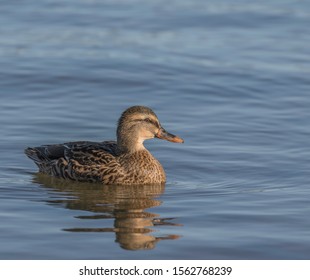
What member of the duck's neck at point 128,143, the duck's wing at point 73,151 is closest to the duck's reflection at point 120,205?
the duck's wing at point 73,151

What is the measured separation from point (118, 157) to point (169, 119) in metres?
2.76

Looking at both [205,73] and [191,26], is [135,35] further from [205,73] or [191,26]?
[205,73]

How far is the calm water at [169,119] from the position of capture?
40.3 feet

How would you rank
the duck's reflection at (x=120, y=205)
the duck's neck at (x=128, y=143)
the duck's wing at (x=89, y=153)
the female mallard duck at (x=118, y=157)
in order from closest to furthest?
the duck's reflection at (x=120, y=205) → the female mallard duck at (x=118, y=157) → the duck's wing at (x=89, y=153) → the duck's neck at (x=128, y=143)

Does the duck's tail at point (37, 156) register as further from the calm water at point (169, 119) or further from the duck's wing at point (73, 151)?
the calm water at point (169, 119)

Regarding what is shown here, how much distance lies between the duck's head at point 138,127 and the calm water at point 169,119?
0.60 metres

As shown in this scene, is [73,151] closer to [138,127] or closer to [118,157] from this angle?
[118,157]

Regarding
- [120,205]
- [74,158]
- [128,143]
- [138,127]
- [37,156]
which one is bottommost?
[120,205]

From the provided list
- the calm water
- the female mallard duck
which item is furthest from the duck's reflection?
the female mallard duck

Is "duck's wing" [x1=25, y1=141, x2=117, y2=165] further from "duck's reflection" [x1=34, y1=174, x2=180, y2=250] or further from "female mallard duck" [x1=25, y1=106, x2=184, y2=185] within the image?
"duck's reflection" [x1=34, y1=174, x2=180, y2=250]

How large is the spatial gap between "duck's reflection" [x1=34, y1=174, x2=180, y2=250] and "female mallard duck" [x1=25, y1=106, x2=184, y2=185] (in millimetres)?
132

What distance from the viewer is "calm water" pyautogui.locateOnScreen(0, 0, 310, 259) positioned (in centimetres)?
1227

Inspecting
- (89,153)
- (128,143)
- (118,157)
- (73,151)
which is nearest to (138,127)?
(128,143)

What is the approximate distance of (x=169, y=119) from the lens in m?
17.9
